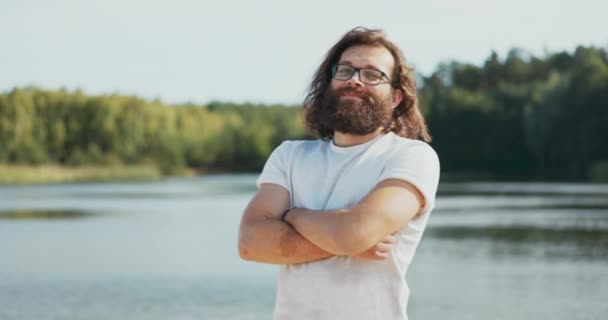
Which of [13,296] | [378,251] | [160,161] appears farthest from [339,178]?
[160,161]

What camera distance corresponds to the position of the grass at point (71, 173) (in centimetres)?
5653

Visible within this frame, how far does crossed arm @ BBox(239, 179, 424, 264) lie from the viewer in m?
2.01

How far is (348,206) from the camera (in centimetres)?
207

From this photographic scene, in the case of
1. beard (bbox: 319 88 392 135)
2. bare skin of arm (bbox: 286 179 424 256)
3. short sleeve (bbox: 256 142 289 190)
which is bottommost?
bare skin of arm (bbox: 286 179 424 256)

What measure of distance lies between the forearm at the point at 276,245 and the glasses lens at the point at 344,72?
1.03 feet

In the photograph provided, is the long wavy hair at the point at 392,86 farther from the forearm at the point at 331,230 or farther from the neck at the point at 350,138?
the forearm at the point at 331,230

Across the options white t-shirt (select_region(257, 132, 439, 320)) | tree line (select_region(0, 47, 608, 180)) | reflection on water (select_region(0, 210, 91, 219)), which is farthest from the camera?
tree line (select_region(0, 47, 608, 180))

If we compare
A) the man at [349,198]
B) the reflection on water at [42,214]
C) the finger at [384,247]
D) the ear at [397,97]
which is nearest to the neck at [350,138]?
the man at [349,198]

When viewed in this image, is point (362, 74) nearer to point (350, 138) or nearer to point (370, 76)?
point (370, 76)

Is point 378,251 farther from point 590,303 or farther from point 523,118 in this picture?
point 523,118

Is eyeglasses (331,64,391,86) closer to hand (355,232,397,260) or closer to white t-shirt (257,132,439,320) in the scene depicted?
white t-shirt (257,132,439,320)

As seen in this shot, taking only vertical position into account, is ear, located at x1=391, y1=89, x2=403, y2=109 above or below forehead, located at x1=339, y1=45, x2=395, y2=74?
below

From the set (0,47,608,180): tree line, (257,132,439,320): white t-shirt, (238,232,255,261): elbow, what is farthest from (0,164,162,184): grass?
(257,132,439,320): white t-shirt

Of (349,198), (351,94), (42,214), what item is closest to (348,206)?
(349,198)
